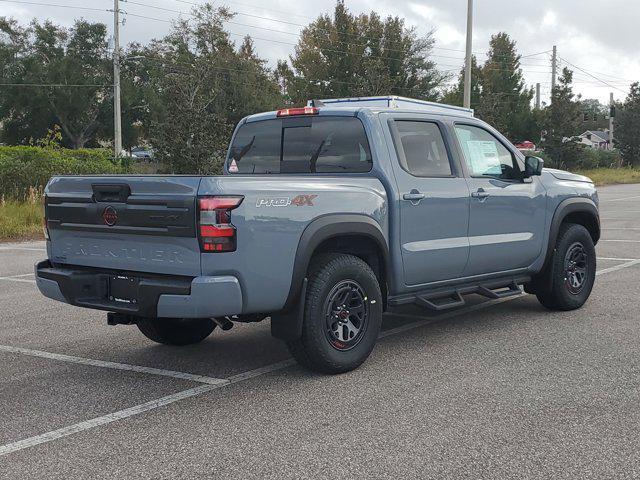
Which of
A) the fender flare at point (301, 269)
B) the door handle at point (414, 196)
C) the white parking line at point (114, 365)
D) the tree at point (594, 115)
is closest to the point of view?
the fender flare at point (301, 269)

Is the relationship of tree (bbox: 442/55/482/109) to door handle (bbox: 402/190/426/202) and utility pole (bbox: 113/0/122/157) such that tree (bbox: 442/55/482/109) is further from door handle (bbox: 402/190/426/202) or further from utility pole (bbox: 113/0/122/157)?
door handle (bbox: 402/190/426/202)

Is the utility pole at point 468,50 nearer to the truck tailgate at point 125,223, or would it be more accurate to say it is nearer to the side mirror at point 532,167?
the side mirror at point 532,167

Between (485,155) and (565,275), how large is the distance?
61.0 inches

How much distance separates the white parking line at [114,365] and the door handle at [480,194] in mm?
2606

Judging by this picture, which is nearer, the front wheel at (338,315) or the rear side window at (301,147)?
the front wheel at (338,315)

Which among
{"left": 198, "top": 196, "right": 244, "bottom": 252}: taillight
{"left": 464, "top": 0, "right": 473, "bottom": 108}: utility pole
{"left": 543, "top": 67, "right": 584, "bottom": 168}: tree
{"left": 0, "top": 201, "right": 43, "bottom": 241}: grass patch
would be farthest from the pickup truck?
{"left": 543, "top": 67, "right": 584, "bottom": 168}: tree

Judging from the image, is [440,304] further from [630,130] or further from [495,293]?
[630,130]

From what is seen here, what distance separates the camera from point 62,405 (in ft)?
14.9

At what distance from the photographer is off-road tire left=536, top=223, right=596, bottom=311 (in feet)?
23.1

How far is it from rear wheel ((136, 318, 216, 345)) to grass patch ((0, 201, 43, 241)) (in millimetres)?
10954

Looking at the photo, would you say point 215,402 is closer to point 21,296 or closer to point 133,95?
point 21,296

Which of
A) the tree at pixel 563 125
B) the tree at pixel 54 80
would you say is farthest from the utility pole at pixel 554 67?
the tree at pixel 54 80

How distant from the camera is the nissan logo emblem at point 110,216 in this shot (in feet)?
15.6

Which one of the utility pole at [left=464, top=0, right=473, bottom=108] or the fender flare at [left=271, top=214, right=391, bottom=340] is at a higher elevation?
the utility pole at [left=464, top=0, right=473, bottom=108]
